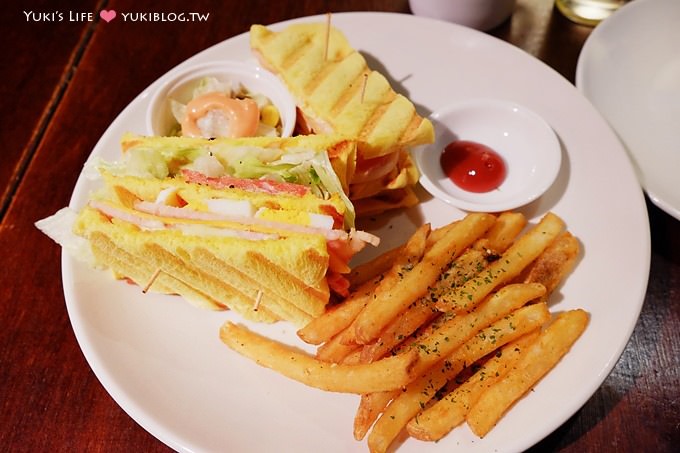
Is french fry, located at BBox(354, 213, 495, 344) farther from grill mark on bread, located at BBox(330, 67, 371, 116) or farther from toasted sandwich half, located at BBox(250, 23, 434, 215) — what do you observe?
grill mark on bread, located at BBox(330, 67, 371, 116)

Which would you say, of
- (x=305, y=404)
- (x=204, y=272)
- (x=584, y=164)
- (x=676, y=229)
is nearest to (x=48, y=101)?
(x=204, y=272)

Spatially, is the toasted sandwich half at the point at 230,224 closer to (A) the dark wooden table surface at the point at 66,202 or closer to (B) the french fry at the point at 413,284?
(B) the french fry at the point at 413,284

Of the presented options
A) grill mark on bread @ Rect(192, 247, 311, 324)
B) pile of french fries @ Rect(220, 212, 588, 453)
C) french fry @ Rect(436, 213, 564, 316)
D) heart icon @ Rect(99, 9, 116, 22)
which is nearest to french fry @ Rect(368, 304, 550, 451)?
pile of french fries @ Rect(220, 212, 588, 453)

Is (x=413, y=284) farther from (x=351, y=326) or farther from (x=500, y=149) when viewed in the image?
(x=500, y=149)

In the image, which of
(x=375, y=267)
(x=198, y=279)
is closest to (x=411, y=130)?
(x=375, y=267)

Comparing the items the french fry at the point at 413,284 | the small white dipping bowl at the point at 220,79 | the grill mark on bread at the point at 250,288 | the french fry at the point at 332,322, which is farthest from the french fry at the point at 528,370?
the small white dipping bowl at the point at 220,79
